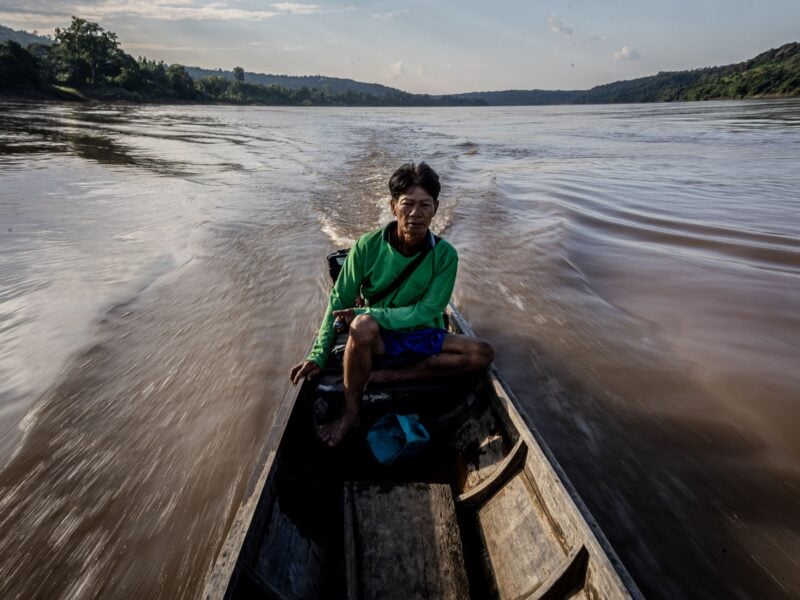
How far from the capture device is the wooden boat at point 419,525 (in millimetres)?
1857

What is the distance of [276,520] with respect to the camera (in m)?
2.15

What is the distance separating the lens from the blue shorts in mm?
3162

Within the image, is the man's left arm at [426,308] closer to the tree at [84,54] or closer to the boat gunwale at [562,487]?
the boat gunwale at [562,487]

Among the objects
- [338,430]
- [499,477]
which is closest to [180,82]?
[338,430]

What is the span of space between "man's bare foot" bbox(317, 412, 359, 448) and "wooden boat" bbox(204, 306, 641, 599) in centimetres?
10

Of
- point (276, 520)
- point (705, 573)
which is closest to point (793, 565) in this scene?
point (705, 573)

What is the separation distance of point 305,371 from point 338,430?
1.56 feet

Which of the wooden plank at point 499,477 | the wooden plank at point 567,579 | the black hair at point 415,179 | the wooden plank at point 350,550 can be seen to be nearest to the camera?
the wooden plank at point 567,579

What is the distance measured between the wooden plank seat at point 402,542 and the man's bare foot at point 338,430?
402 millimetres

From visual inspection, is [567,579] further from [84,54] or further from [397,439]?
[84,54]

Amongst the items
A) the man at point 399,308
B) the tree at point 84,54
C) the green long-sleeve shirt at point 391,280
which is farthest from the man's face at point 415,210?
the tree at point 84,54

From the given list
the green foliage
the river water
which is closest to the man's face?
the river water

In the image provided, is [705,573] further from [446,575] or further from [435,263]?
[435,263]

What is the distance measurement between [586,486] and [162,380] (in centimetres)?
399
